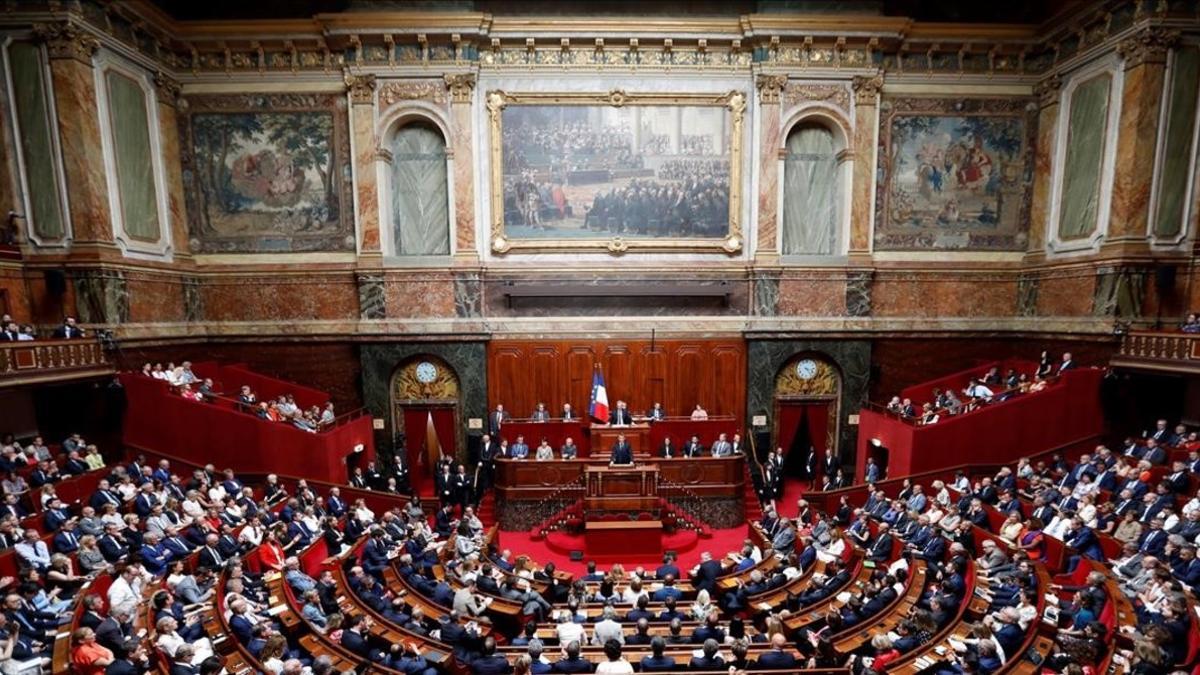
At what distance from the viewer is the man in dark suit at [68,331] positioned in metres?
12.4

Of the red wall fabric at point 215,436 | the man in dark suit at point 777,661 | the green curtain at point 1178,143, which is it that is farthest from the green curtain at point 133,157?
the green curtain at point 1178,143

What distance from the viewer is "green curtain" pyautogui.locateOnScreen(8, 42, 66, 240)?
41.5 feet

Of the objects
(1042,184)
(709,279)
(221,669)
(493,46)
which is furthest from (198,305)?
(1042,184)

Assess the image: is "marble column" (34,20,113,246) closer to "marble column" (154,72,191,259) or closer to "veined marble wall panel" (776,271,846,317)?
"marble column" (154,72,191,259)

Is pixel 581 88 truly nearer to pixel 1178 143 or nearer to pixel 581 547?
pixel 581 547

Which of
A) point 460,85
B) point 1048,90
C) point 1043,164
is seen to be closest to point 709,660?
point 460,85

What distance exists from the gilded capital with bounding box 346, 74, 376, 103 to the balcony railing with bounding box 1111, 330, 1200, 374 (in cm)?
1941

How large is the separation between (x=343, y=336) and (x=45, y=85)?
820 cm

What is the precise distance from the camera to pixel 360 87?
16.0 m

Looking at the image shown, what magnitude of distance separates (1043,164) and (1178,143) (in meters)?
3.06

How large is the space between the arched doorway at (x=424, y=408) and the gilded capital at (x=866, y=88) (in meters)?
13.8

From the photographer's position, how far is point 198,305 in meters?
16.4

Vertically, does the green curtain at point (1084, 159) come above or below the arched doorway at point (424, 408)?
above

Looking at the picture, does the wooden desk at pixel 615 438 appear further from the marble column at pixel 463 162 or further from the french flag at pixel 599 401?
the marble column at pixel 463 162
